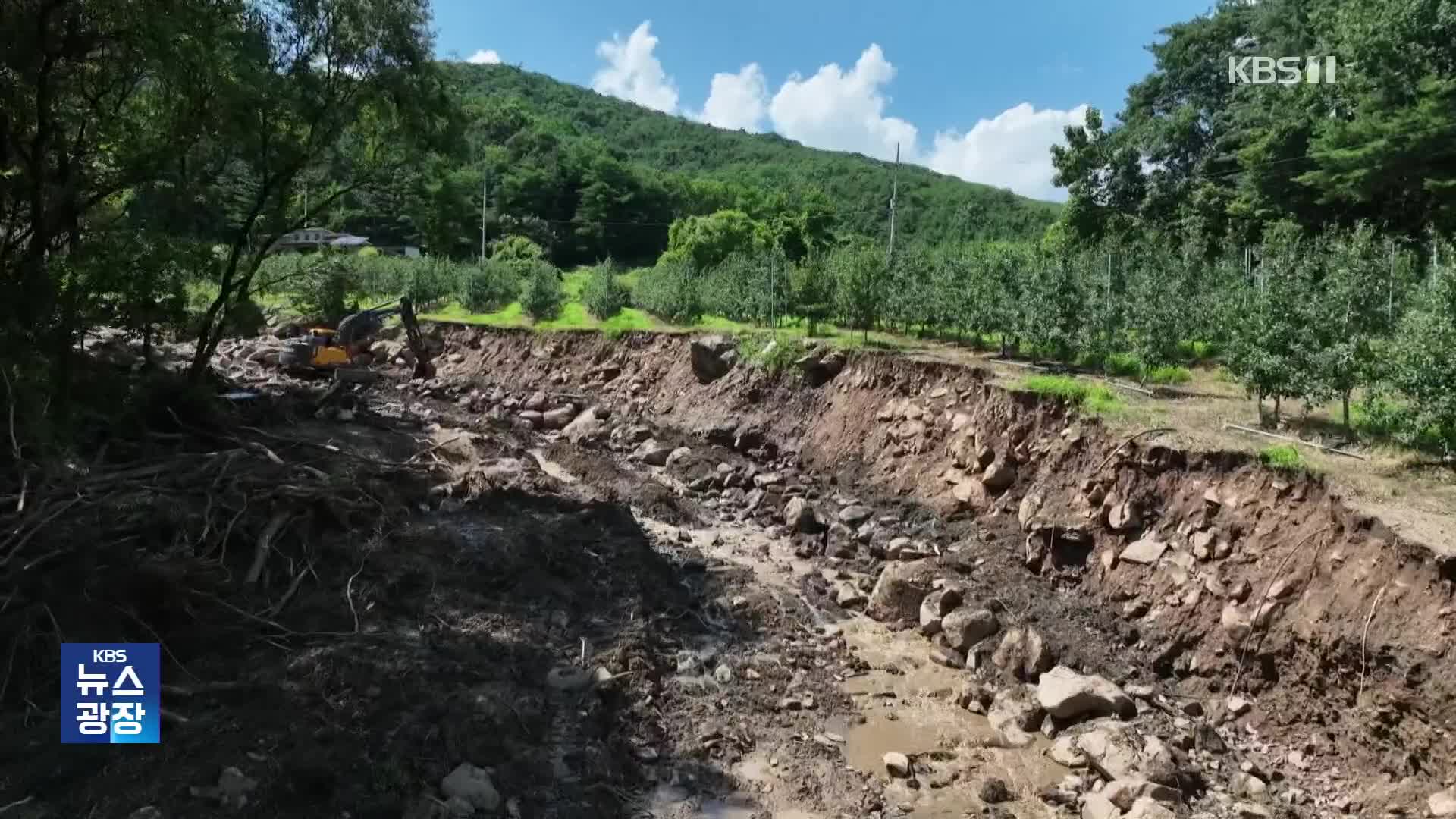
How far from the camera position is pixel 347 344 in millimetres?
21031

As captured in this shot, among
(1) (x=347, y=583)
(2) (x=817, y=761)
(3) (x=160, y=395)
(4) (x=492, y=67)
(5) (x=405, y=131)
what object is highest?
(4) (x=492, y=67)

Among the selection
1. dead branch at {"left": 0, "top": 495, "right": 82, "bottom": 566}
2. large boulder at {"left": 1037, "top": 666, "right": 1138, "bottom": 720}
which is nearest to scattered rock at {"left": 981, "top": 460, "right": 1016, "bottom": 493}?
large boulder at {"left": 1037, "top": 666, "right": 1138, "bottom": 720}

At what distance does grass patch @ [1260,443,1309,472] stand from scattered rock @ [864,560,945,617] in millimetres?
4854

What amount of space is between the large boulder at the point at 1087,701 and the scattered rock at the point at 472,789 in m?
6.25

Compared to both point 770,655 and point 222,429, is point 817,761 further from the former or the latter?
point 222,429

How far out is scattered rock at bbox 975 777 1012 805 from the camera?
8.34m

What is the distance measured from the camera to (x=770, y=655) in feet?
36.4

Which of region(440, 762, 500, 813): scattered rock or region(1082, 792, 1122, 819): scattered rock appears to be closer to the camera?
region(440, 762, 500, 813): scattered rock

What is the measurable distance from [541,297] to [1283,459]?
32.7m

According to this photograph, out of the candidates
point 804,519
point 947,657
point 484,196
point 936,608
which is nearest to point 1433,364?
point 936,608

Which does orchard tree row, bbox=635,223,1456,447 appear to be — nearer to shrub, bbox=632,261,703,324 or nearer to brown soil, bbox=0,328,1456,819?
shrub, bbox=632,261,703,324

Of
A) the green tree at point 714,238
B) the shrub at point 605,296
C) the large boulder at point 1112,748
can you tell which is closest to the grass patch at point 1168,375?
the large boulder at point 1112,748

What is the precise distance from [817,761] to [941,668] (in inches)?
119

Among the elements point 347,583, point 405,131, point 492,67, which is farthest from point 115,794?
point 492,67
